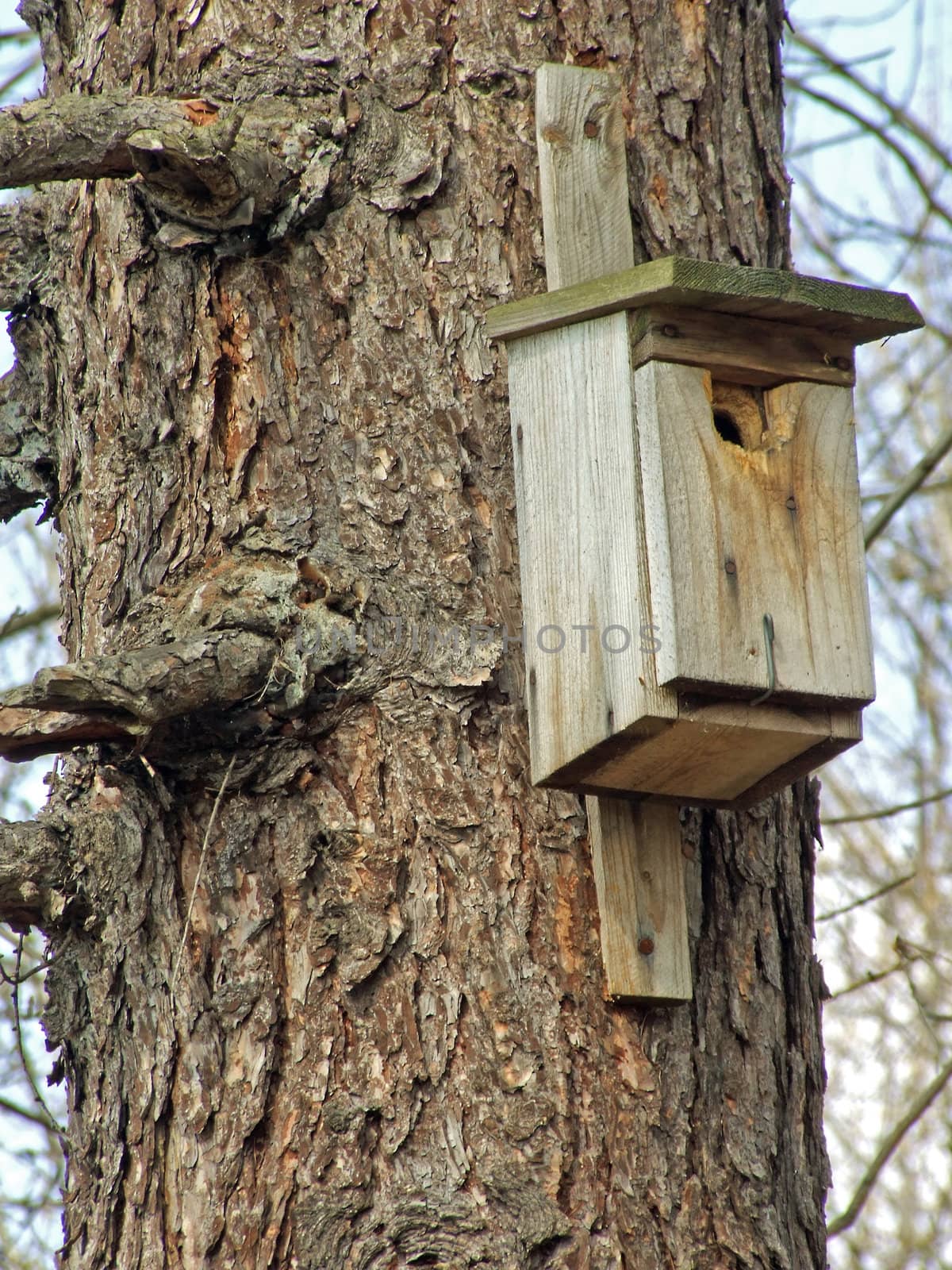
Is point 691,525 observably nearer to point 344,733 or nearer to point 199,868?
point 344,733

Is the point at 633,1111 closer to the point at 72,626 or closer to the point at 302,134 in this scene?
the point at 72,626

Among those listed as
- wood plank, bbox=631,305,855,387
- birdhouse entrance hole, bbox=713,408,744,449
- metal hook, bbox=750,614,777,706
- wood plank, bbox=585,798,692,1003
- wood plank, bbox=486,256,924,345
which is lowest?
wood plank, bbox=585,798,692,1003

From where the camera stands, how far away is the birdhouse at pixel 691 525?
1.79 meters

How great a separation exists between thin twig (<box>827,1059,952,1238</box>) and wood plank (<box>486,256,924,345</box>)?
6.26ft

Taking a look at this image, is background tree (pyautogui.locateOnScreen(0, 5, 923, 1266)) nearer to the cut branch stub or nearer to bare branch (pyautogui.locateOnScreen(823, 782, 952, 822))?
the cut branch stub

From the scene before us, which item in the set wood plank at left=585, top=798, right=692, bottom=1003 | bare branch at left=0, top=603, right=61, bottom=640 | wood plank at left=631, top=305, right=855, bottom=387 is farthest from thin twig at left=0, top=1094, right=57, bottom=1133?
wood plank at left=631, top=305, right=855, bottom=387

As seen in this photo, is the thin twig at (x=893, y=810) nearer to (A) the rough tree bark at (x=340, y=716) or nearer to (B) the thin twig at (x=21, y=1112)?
(A) the rough tree bark at (x=340, y=716)

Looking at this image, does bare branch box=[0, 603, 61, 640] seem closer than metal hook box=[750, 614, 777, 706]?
No

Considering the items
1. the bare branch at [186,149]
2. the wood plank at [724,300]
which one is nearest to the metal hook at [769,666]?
the wood plank at [724,300]

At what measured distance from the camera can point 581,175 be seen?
2074 mm

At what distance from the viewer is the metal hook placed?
70.3 inches

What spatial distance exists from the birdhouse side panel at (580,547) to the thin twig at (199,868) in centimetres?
39

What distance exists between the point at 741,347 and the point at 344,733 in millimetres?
707

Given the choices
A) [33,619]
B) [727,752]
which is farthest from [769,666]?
[33,619]
